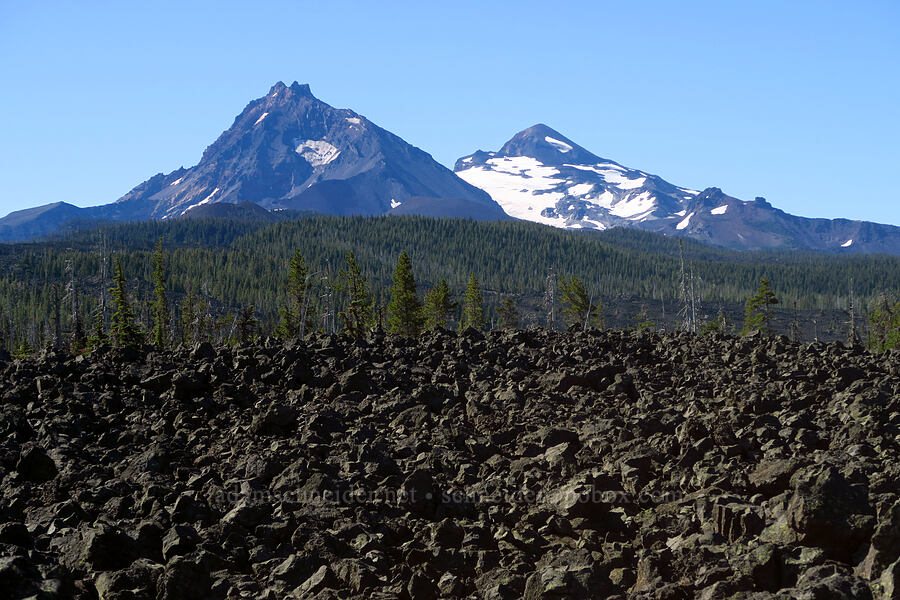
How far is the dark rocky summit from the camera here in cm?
1049

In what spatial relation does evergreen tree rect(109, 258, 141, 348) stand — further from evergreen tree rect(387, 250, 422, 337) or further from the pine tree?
the pine tree

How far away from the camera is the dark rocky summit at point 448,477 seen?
10492mm

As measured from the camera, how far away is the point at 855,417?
53.1 ft

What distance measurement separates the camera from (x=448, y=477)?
47.7 feet

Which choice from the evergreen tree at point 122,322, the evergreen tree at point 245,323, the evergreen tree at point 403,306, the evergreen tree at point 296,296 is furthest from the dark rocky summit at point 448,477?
the evergreen tree at point 296,296

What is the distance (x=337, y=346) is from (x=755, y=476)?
14.7 meters

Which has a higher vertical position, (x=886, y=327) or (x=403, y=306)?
(x=403, y=306)

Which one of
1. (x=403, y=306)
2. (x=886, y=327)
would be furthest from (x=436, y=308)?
(x=886, y=327)

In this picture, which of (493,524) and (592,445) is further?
(592,445)

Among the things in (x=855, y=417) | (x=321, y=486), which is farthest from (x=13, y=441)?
(x=855, y=417)

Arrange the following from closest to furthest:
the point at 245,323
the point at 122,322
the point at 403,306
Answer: the point at 122,322 → the point at 245,323 → the point at 403,306

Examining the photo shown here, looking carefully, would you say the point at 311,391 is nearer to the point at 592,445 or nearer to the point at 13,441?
the point at 13,441

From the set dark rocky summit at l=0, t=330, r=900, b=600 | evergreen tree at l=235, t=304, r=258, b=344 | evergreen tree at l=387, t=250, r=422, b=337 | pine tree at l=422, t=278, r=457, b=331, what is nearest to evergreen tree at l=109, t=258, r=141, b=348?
evergreen tree at l=235, t=304, r=258, b=344

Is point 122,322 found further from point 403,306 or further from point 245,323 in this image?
point 403,306
